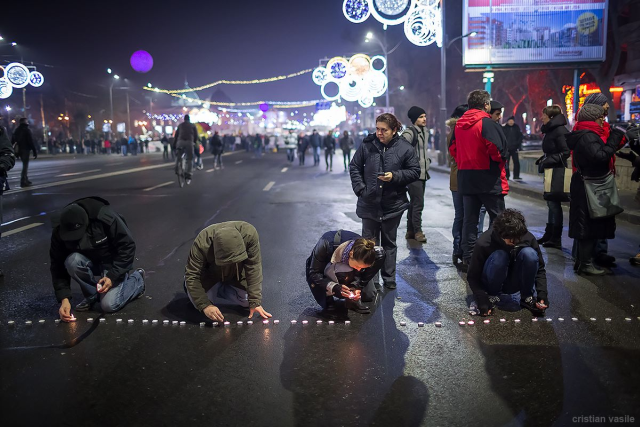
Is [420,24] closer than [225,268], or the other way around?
[225,268]

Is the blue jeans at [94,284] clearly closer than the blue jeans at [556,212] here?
Yes

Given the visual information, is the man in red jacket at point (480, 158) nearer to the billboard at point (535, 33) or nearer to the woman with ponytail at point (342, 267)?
the woman with ponytail at point (342, 267)

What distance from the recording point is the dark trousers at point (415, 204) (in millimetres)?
8992

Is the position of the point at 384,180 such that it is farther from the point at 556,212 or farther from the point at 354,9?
the point at 354,9

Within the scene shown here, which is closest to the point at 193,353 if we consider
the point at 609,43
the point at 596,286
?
the point at 596,286

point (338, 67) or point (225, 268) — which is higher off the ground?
point (338, 67)

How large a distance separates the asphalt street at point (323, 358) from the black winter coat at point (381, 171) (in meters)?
0.93

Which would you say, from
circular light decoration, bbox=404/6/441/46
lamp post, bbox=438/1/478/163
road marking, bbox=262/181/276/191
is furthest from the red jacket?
circular light decoration, bbox=404/6/441/46

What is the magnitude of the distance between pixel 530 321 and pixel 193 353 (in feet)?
9.72

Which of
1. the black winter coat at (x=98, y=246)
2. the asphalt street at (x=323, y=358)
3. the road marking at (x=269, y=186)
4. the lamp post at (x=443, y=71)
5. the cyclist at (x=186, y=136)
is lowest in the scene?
the asphalt street at (x=323, y=358)

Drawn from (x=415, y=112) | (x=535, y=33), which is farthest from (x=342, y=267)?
(x=535, y=33)

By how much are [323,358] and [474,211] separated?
3.22 metres

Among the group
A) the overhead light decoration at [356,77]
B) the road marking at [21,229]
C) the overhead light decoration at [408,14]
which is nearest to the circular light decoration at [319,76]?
the overhead light decoration at [356,77]

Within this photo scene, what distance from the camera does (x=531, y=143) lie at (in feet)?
133
